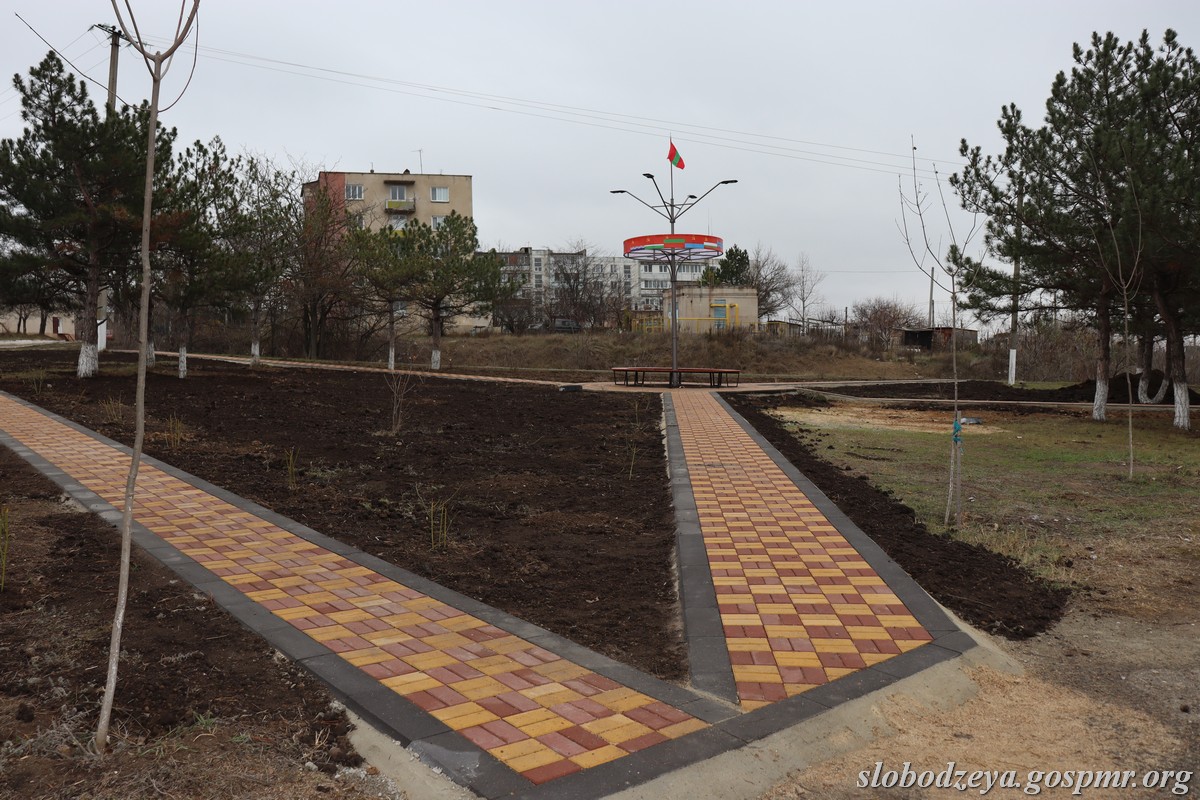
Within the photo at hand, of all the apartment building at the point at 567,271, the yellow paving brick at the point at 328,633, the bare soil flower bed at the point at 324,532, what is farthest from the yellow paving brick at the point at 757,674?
the apartment building at the point at 567,271

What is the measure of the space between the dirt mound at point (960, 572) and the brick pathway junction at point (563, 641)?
0.70ft

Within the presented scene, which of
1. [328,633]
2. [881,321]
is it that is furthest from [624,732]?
[881,321]

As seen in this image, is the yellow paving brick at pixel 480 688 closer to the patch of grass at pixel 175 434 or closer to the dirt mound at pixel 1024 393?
the patch of grass at pixel 175 434

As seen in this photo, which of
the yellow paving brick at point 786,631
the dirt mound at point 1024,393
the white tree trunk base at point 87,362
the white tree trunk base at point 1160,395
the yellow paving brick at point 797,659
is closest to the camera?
the yellow paving brick at point 797,659

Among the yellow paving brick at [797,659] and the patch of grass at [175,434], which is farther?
the patch of grass at [175,434]

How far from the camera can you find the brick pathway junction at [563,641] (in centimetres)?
288

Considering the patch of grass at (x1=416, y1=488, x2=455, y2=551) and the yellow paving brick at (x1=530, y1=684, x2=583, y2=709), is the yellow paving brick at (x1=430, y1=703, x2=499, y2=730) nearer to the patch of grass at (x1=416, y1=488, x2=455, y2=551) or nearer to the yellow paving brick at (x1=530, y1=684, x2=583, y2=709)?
the yellow paving brick at (x1=530, y1=684, x2=583, y2=709)

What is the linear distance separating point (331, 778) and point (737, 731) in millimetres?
1365

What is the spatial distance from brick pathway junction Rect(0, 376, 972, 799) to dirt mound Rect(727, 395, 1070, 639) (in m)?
0.21

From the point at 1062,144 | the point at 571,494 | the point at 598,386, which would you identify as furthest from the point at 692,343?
the point at 571,494

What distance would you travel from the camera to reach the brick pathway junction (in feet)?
9.44

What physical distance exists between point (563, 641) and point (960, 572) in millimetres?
2752

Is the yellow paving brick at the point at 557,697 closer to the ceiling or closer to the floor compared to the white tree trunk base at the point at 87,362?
closer to the floor

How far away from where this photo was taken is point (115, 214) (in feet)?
44.9
